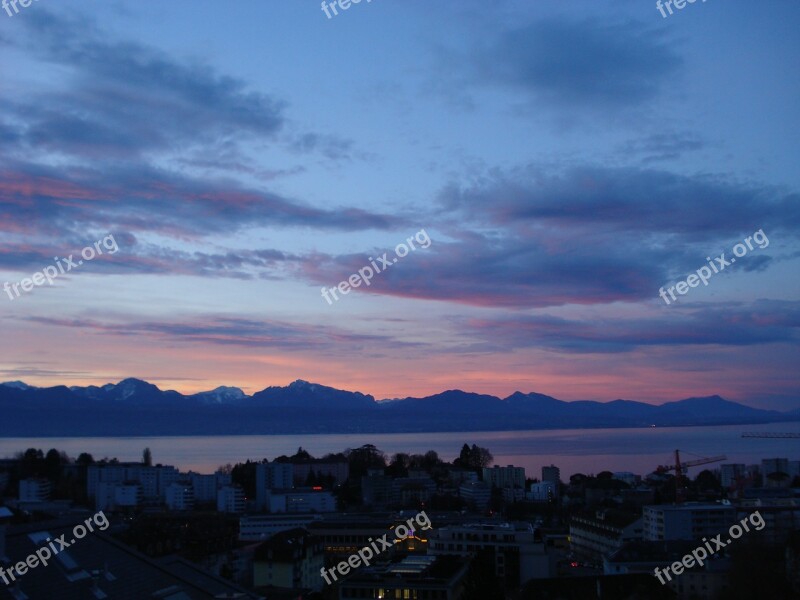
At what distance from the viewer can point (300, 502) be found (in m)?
33.2

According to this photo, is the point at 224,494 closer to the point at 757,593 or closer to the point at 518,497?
the point at 518,497

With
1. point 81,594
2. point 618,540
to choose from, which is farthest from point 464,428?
point 81,594

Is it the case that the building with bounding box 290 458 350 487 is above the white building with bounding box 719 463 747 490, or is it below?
above

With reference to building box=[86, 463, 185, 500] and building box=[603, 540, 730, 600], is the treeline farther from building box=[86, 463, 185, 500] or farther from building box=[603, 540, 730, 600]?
building box=[603, 540, 730, 600]

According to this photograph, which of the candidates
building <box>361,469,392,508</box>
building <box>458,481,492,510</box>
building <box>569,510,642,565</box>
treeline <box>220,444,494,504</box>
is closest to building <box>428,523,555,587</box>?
building <box>569,510,642,565</box>

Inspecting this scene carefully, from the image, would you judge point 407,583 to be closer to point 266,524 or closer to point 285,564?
point 285,564

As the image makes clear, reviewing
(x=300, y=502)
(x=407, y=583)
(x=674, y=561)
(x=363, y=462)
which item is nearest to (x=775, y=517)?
(x=674, y=561)

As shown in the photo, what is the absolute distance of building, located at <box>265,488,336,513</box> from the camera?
32.9 meters

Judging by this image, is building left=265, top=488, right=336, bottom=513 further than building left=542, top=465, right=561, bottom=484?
No

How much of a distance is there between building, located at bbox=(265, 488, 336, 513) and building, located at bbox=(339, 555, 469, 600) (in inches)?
726

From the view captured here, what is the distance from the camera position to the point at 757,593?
12.7 metres

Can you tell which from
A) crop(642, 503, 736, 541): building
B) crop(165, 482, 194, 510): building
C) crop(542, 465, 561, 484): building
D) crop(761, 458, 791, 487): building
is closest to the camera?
crop(642, 503, 736, 541): building

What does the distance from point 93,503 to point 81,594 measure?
116ft
